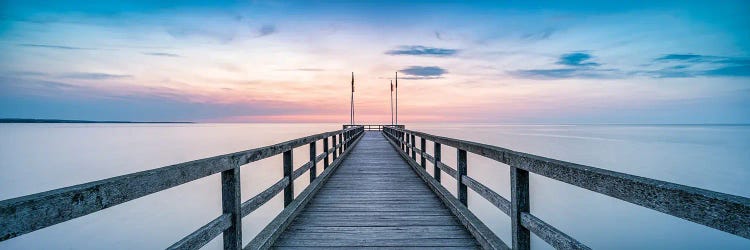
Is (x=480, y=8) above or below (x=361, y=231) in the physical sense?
above

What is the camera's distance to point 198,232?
220 centimetres

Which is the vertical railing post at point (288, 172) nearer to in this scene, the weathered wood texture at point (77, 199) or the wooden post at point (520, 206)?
the weathered wood texture at point (77, 199)

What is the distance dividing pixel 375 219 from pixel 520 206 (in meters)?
2.19

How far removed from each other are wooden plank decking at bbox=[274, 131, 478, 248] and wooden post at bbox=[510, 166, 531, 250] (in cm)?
94

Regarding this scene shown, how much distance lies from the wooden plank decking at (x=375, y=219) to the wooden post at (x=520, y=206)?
94 cm

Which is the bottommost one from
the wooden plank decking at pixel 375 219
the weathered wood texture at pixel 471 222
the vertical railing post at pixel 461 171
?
the wooden plank decking at pixel 375 219

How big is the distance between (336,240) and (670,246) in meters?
10.1

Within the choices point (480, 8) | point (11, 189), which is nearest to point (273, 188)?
point (480, 8)

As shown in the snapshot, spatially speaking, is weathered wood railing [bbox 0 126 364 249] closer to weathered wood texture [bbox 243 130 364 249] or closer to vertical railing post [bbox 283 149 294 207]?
weathered wood texture [bbox 243 130 364 249]

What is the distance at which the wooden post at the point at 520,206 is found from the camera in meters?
2.65

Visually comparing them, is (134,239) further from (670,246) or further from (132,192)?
(670,246)

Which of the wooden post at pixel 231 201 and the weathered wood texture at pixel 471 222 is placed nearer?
the wooden post at pixel 231 201

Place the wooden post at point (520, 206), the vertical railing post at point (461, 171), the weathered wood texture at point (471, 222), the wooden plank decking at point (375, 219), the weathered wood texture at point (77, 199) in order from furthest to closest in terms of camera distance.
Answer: the vertical railing post at point (461, 171), the wooden plank decking at point (375, 219), the weathered wood texture at point (471, 222), the wooden post at point (520, 206), the weathered wood texture at point (77, 199)

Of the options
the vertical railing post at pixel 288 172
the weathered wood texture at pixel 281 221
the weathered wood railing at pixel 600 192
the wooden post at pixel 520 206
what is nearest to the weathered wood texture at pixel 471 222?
the weathered wood railing at pixel 600 192
